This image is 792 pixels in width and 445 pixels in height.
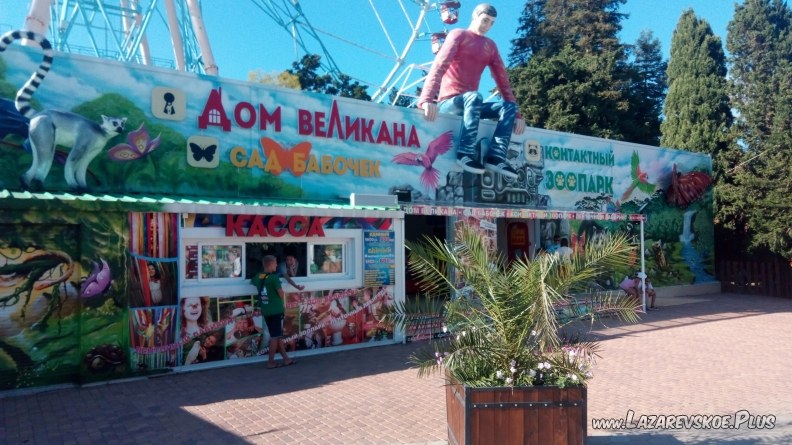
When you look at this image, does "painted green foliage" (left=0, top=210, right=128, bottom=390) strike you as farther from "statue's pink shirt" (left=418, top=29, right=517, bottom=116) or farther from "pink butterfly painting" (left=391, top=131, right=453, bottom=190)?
"statue's pink shirt" (left=418, top=29, right=517, bottom=116)

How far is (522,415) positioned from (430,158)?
8.32 meters

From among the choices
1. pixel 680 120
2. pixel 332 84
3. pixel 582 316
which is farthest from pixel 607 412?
pixel 332 84

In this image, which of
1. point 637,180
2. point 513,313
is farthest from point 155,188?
point 637,180

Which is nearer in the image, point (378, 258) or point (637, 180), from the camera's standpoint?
point (378, 258)

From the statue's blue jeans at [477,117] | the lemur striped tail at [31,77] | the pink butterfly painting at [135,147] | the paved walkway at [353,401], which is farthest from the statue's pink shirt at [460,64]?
the lemur striped tail at [31,77]

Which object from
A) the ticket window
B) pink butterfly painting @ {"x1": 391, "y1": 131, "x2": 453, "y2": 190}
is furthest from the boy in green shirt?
the ticket window

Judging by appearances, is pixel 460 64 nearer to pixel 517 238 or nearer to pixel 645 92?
pixel 517 238

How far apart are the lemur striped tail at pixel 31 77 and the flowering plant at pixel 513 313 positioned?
5.98m

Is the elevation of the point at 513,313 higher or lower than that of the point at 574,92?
lower

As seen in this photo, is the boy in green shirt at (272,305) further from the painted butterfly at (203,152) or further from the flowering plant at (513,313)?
the flowering plant at (513,313)

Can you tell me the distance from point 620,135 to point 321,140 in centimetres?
2241

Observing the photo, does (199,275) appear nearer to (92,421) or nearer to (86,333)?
(86,333)

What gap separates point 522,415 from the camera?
430cm

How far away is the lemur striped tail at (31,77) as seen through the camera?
7.50 m
